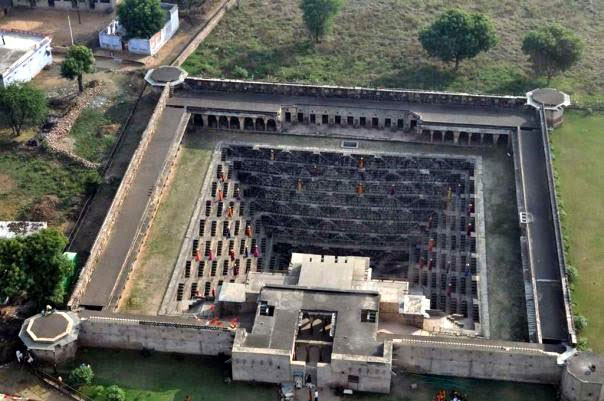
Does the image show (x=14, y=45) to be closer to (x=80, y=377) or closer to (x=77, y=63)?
(x=77, y=63)

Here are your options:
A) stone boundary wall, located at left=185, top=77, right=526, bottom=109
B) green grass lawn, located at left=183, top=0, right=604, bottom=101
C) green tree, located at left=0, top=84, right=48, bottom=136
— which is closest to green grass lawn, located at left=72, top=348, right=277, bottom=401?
green tree, located at left=0, top=84, right=48, bottom=136

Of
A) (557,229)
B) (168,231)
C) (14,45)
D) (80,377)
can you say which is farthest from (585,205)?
(14,45)

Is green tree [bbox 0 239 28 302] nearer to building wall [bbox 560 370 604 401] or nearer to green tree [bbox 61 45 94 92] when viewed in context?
green tree [bbox 61 45 94 92]

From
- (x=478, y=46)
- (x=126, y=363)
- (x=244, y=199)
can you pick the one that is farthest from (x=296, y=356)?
(x=478, y=46)

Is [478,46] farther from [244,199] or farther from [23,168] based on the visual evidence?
[23,168]

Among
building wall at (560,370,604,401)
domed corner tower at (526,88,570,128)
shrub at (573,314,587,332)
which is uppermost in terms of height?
domed corner tower at (526,88,570,128)

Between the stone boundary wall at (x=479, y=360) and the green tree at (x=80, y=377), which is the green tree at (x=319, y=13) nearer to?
the stone boundary wall at (x=479, y=360)
